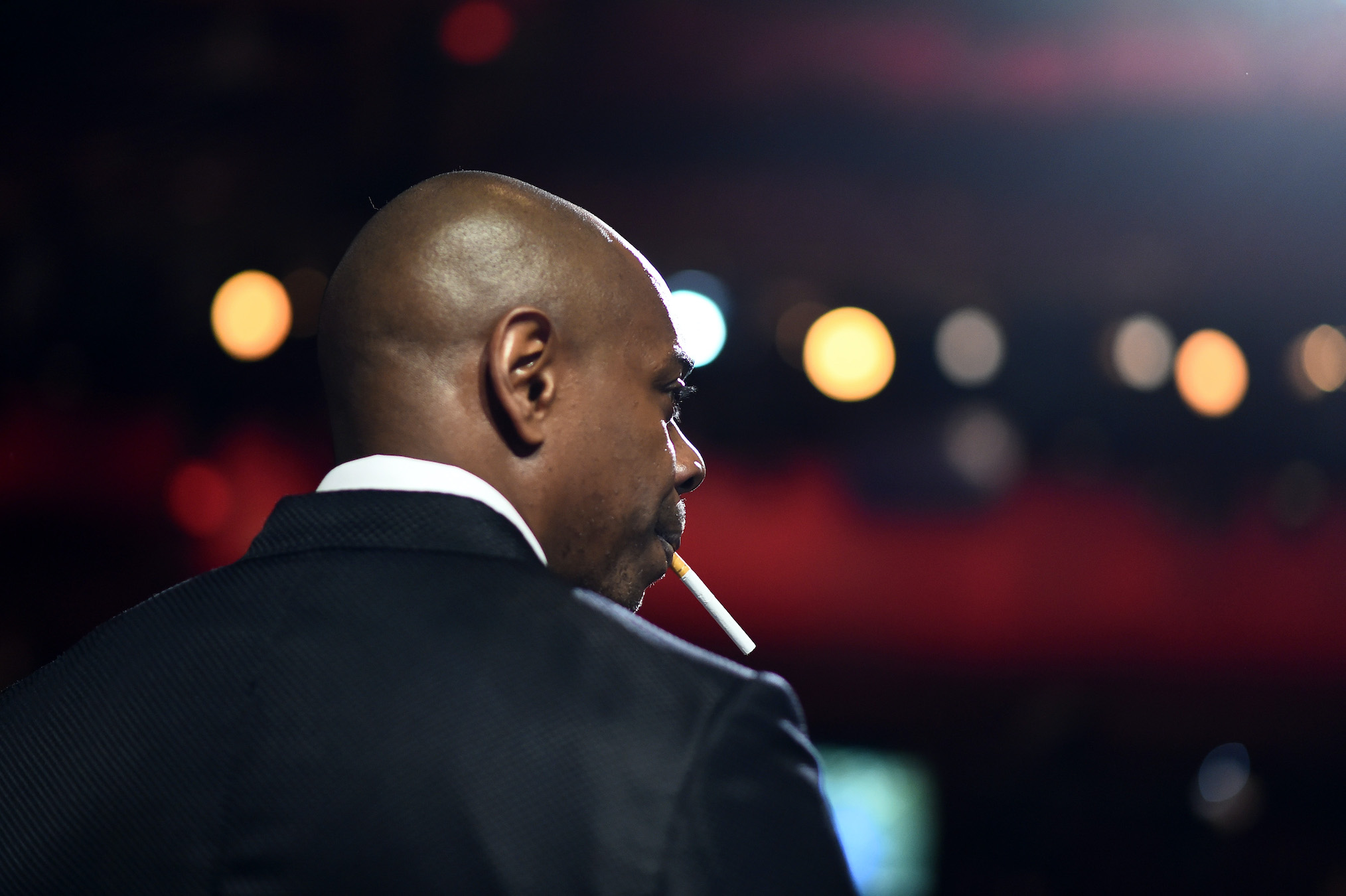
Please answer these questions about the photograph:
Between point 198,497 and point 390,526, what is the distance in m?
3.84

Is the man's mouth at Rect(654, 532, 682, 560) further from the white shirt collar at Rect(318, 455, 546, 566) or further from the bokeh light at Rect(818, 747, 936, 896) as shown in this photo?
the bokeh light at Rect(818, 747, 936, 896)

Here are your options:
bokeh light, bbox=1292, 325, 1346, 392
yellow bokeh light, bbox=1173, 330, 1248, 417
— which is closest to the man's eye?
yellow bokeh light, bbox=1173, 330, 1248, 417

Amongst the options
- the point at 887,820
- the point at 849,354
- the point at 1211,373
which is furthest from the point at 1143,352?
the point at 887,820

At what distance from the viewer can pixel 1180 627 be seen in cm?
493

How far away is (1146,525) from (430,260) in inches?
181

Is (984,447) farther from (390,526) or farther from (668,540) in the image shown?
(390,526)

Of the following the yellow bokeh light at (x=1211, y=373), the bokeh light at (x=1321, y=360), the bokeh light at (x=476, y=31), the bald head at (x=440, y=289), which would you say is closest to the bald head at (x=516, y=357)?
the bald head at (x=440, y=289)

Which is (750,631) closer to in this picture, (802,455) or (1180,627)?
(802,455)

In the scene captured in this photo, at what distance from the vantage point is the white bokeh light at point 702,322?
15.3 feet

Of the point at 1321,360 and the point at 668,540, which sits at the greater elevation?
the point at 1321,360

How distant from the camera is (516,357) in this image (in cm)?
110

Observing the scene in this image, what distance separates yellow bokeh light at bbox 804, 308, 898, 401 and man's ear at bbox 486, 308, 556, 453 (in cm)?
371

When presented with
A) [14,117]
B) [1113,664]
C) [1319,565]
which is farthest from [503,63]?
[1319,565]

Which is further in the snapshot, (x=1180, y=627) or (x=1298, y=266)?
(x=1180, y=627)
